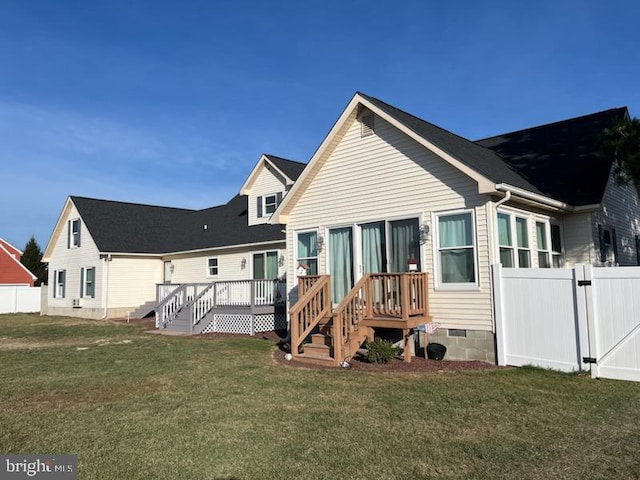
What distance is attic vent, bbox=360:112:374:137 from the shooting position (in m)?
11.9

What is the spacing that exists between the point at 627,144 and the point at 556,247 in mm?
3026

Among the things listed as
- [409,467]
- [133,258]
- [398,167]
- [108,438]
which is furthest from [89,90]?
[409,467]

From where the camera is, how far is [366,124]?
39.5ft

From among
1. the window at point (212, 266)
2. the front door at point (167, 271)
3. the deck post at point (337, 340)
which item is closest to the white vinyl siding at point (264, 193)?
the window at point (212, 266)

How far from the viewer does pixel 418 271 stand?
1063cm

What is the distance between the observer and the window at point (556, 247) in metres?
12.0

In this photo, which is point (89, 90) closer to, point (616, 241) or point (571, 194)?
point (571, 194)

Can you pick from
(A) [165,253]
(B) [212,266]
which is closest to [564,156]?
(B) [212,266]

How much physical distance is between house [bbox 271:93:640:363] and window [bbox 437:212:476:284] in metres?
0.02

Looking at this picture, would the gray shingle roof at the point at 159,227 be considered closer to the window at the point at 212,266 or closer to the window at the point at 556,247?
the window at the point at 212,266

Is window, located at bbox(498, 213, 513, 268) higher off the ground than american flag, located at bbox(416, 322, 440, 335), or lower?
higher

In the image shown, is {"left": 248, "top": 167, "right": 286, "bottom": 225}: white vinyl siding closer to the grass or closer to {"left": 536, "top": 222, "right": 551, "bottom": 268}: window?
{"left": 536, "top": 222, "right": 551, "bottom": 268}: window

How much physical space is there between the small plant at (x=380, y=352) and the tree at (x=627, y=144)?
6705mm

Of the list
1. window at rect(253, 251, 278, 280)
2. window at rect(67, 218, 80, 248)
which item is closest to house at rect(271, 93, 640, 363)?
window at rect(253, 251, 278, 280)
